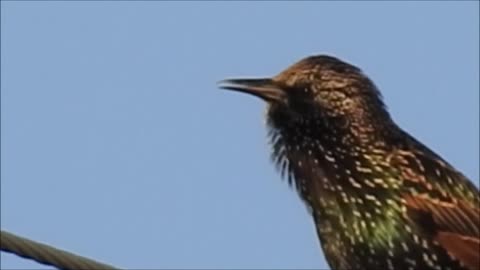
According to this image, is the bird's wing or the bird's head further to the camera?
the bird's head

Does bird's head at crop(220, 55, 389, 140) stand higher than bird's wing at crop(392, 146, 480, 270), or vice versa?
bird's head at crop(220, 55, 389, 140)

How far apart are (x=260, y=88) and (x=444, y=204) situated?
976 mm

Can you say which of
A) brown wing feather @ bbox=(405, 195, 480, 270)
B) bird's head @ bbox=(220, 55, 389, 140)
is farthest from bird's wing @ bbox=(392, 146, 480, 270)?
bird's head @ bbox=(220, 55, 389, 140)

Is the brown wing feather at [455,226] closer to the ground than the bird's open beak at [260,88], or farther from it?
closer to the ground

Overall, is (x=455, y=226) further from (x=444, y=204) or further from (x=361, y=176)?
(x=361, y=176)

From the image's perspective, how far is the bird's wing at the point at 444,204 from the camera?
6.68 metres

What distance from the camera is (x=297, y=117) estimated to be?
700 cm

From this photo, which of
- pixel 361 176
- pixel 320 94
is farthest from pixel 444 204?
pixel 320 94

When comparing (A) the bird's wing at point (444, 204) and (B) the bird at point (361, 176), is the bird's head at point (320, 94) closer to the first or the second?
(B) the bird at point (361, 176)

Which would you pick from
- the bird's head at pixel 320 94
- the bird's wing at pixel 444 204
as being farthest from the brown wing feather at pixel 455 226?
→ the bird's head at pixel 320 94

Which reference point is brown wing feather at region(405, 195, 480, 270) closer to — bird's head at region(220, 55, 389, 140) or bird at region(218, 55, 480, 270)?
bird at region(218, 55, 480, 270)

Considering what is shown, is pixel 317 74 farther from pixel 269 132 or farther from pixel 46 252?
pixel 46 252

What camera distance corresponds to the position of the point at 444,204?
6.84m

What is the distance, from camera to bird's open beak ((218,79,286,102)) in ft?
22.5
